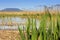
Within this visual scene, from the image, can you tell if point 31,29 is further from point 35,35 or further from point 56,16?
point 56,16

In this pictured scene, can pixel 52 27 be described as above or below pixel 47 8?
below

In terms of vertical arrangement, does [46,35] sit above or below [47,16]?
below

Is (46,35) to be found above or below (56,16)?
below

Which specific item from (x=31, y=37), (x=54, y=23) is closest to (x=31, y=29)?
(x=31, y=37)

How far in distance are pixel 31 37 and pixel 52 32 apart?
1.15 feet

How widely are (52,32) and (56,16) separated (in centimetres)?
26

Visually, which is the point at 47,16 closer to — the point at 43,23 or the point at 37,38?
the point at 43,23

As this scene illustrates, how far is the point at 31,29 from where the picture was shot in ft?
12.8

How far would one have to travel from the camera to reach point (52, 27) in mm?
3916

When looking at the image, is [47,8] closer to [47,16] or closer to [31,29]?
[47,16]

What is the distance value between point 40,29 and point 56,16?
35 centimetres

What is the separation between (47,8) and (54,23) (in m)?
0.26

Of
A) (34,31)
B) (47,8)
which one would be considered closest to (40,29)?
(34,31)

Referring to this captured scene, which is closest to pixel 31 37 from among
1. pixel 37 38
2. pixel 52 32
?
pixel 37 38
